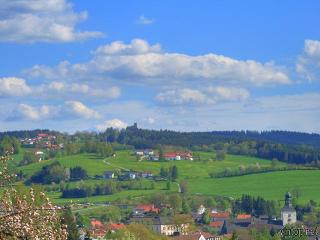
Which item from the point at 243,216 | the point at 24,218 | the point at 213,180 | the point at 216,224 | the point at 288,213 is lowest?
the point at 216,224

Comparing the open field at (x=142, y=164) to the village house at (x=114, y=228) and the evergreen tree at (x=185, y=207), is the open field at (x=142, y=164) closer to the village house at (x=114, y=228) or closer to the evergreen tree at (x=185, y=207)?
the evergreen tree at (x=185, y=207)

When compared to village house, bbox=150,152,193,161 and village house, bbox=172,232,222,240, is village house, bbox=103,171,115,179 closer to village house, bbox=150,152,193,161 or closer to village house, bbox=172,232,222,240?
village house, bbox=150,152,193,161

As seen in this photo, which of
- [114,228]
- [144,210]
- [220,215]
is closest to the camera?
[114,228]

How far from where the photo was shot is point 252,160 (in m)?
179

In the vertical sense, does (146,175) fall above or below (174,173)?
below

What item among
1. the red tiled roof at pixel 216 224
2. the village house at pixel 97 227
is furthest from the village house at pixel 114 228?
the red tiled roof at pixel 216 224

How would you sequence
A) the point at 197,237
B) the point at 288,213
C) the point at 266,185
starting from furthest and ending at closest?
the point at 266,185, the point at 288,213, the point at 197,237

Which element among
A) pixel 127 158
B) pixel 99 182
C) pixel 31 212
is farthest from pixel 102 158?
pixel 31 212

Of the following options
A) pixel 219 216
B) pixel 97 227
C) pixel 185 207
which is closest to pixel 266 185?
pixel 219 216

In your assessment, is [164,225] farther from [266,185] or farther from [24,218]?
[24,218]

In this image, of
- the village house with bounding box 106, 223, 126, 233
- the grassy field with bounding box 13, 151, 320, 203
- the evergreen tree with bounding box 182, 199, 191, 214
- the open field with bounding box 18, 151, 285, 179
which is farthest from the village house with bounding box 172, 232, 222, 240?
Answer: the open field with bounding box 18, 151, 285, 179

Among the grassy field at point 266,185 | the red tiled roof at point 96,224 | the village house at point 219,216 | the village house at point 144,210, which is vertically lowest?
the red tiled roof at point 96,224

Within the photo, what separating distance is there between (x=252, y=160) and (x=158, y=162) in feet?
62.4

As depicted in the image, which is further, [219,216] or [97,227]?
[219,216]
